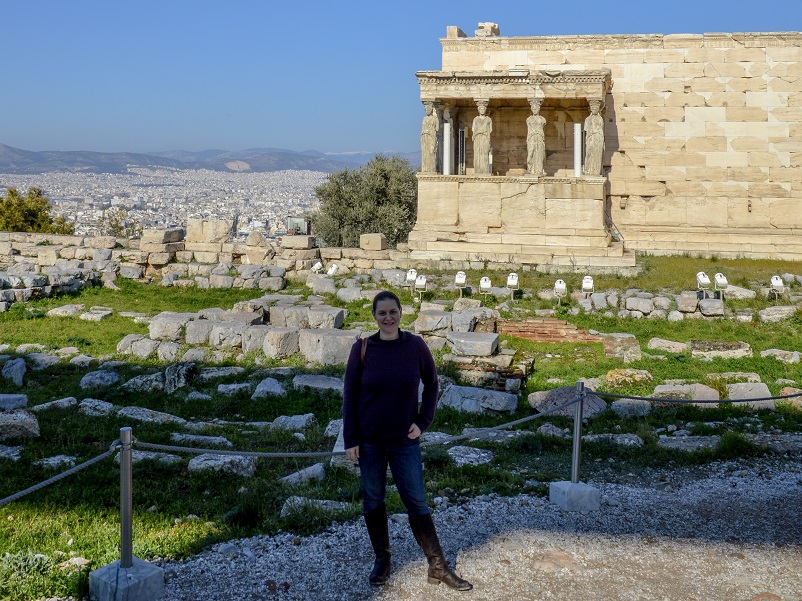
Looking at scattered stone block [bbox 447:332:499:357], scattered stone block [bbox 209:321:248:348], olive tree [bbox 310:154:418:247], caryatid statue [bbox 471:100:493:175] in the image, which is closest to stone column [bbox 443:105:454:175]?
caryatid statue [bbox 471:100:493:175]

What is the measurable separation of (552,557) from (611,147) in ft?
64.4

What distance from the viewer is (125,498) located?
5.12 metres

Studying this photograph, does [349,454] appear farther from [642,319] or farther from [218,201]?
[218,201]

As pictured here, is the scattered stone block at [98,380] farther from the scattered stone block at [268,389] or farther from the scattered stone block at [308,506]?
the scattered stone block at [308,506]

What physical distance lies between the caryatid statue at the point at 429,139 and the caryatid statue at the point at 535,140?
7.38ft

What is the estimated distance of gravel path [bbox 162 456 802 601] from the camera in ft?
17.3

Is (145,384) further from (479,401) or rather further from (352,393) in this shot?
(352,393)

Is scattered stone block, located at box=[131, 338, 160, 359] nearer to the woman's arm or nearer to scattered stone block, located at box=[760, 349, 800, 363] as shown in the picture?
scattered stone block, located at box=[760, 349, 800, 363]

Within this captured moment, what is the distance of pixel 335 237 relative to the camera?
3027 cm

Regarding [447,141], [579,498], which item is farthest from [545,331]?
[447,141]

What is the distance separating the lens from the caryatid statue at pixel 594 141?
21.5 metres

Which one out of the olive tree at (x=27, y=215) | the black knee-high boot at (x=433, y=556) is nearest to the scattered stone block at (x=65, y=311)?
the black knee-high boot at (x=433, y=556)

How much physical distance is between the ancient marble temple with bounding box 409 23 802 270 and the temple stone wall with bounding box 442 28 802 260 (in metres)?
0.03

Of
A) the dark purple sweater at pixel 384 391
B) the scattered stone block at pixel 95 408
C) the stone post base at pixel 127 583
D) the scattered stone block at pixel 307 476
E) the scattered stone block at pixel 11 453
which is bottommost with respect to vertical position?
the scattered stone block at pixel 95 408
